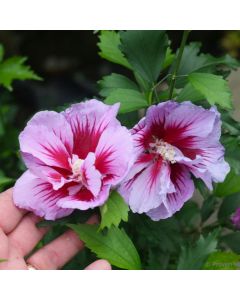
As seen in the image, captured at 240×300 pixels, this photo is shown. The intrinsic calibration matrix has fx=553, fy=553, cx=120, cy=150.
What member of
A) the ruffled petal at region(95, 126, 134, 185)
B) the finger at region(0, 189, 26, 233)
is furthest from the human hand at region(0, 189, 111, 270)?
the ruffled petal at region(95, 126, 134, 185)

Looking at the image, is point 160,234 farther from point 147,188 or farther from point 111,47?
point 111,47

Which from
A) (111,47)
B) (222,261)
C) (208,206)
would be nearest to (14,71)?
(111,47)

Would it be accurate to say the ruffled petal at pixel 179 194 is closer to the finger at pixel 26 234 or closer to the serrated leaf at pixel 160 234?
the serrated leaf at pixel 160 234

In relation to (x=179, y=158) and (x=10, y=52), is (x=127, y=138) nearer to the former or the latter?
(x=179, y=158)

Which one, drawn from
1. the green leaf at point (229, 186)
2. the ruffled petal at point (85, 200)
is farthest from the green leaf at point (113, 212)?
the green leaf at point (229, 186)

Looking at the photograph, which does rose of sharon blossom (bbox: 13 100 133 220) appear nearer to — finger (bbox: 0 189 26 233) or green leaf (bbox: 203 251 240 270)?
finger (bbox: 0 189 26 233)

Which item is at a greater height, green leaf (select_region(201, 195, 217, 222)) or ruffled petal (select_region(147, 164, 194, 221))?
ruffled petal (select_region(147, 164, 194, 221))
